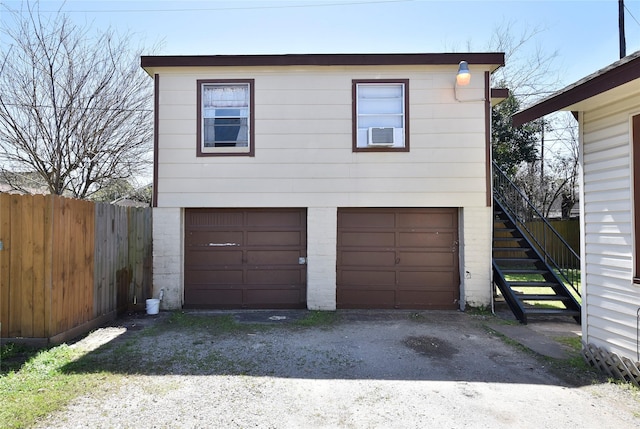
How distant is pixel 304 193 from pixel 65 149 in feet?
27.2

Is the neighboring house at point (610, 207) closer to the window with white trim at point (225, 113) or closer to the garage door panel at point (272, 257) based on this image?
the garage door panel at point (272, 257)

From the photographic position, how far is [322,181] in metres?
7.30

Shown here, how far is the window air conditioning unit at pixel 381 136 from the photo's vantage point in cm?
716

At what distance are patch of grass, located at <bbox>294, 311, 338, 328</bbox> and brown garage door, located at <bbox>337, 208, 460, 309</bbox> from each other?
53 cm

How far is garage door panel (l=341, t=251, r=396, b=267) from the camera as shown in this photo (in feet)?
24.3

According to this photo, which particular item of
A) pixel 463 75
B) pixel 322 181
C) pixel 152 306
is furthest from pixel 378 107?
pixel 152 306

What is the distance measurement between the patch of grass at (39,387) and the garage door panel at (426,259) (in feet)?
17.7

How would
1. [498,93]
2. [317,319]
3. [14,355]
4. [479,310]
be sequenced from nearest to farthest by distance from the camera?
[14,355] → [317,319] → [479,310] → [498,93]

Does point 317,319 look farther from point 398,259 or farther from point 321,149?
point 321,149

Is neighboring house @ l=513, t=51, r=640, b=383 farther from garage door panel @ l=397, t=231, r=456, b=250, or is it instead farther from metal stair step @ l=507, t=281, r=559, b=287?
garage door panel @ l=397, t=231, r=456, b=250

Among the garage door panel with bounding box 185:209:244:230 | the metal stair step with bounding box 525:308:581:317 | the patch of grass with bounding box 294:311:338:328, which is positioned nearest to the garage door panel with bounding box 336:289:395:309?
the patch of grass with bounding box 294:311:338:328

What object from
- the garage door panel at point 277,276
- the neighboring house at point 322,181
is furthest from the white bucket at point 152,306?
the garage door panel at point 277,276

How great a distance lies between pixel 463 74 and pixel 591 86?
10.5 feet

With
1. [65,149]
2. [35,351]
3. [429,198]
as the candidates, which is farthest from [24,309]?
[65,149]
